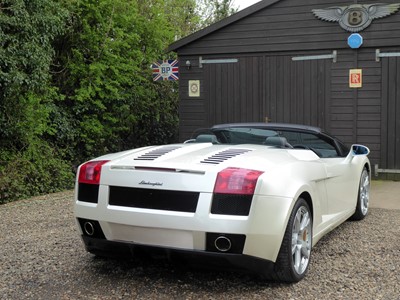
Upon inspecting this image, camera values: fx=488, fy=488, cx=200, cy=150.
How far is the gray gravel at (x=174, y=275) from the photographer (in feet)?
11.9

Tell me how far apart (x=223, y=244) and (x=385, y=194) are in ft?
19.3

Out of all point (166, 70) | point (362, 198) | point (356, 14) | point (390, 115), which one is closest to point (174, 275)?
point (362, 198)

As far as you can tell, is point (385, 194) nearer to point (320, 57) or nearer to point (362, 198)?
point (362, 198)

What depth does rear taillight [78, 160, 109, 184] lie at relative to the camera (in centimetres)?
382

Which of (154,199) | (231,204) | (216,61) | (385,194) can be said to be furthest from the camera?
(216,61)

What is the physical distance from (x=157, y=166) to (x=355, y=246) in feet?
7.94

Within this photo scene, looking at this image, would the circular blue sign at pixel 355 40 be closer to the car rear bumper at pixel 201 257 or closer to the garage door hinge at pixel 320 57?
the garage door hinge at pixel 320 57

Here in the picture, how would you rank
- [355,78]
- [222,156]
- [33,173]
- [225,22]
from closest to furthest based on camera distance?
[222,156] → [33,173] → [355,78] → [225,22]

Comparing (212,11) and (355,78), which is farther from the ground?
(212,11)

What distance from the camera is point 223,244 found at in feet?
11.1

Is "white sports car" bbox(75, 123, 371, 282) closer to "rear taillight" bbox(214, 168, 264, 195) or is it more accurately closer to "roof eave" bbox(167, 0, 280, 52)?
"rear taillight" bbox(214, 168, 264, 195)

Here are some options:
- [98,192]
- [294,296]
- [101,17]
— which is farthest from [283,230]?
[101,17]

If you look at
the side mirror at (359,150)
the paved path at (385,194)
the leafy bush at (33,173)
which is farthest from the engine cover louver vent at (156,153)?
the leafy bush at (33,173)

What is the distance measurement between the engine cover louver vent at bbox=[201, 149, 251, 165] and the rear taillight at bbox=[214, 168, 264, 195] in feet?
0.69
